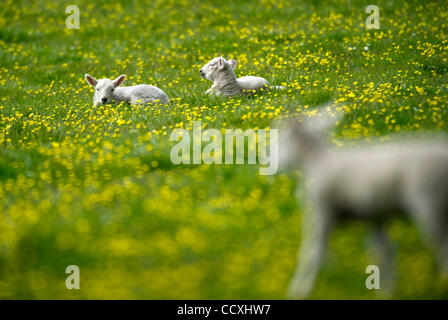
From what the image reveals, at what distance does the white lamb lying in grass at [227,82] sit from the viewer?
9797mm

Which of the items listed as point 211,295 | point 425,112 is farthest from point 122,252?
point 425,112

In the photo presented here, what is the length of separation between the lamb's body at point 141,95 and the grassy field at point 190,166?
0.36m

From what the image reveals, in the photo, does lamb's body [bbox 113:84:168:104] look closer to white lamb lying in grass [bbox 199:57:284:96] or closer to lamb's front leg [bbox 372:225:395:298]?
white lamb lying in grass [bbox 199:57:284:96]

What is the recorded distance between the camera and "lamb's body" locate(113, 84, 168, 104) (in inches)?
385

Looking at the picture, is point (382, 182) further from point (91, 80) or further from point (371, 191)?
point (91, 80)

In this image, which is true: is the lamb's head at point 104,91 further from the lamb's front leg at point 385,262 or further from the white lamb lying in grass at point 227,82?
the lamb's front leg at point 385,262

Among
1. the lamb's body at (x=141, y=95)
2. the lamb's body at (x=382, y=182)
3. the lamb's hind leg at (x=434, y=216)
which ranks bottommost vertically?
the lamb's hind leg at (x=434, y=216)

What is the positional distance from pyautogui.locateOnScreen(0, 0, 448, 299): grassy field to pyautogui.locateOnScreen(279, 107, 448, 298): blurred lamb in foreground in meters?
0.48

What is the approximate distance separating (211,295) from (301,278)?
2.75 feet

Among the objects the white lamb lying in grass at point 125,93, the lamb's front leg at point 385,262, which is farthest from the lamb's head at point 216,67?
the lamb's front leg at point 385,262

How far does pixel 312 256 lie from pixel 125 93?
25.6ft

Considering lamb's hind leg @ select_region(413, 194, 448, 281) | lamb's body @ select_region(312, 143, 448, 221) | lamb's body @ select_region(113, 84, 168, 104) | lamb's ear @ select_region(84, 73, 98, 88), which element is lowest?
lamb's hind leg @ select_region(413, 194, 448, 281)

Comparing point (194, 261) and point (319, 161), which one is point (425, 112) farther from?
point (194, 261)

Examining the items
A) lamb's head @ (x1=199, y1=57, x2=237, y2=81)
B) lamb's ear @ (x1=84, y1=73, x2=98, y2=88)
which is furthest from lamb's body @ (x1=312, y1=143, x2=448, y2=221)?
lamb's ear @ (x1=84, y1=73, x2=98, y2=88)
